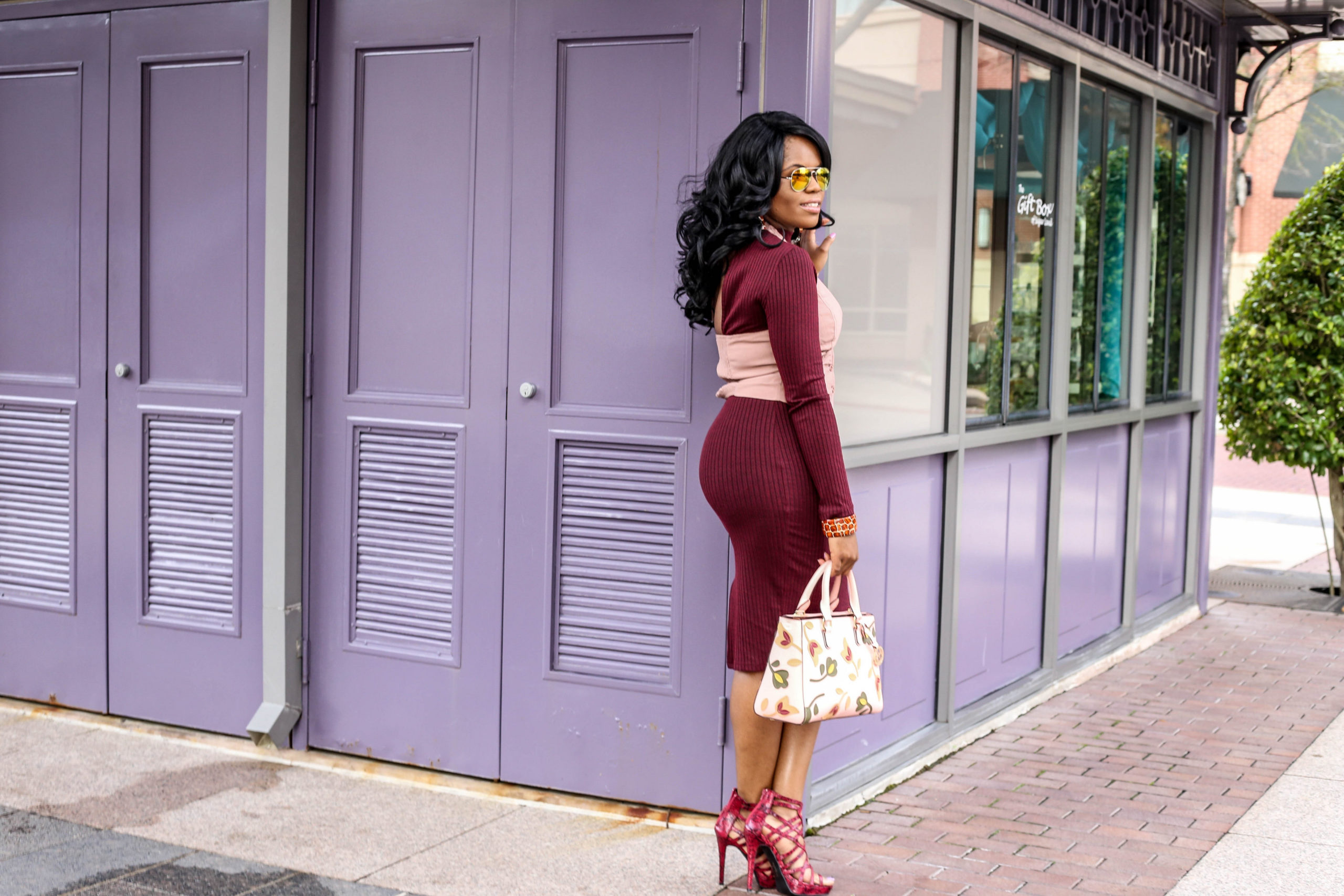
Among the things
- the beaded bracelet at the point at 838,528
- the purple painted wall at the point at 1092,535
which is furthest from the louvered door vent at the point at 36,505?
the purple painted wall at the point at 1092,535

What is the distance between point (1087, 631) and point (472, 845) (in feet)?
11.9

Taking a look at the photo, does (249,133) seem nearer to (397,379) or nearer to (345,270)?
(345,270)

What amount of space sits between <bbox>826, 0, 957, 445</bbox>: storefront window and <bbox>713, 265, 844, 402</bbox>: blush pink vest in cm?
64

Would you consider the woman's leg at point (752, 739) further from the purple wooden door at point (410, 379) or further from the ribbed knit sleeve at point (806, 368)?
the purple wooden door at point (410, 379)

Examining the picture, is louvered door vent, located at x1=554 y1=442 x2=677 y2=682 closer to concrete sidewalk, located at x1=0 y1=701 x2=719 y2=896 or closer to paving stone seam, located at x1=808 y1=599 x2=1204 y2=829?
concrete sidewalk, located at x1=0 y1=701 x2=719 y2=896

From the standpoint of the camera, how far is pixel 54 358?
5598 mm

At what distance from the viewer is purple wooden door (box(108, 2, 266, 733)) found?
518cm

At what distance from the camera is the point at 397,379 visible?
4977mm

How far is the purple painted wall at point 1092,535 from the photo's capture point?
6.64 metres

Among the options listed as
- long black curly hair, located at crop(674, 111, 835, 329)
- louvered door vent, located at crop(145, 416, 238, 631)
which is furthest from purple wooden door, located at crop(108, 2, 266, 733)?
long black curly hair, located at crop(674, 111, 835, 329)

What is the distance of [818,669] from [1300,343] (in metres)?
5.68

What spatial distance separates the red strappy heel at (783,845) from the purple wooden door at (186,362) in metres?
2.10

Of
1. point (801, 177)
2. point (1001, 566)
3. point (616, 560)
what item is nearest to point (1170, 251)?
point (1001, 566)

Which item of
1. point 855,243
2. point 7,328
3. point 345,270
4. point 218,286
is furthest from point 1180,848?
point 7,328
